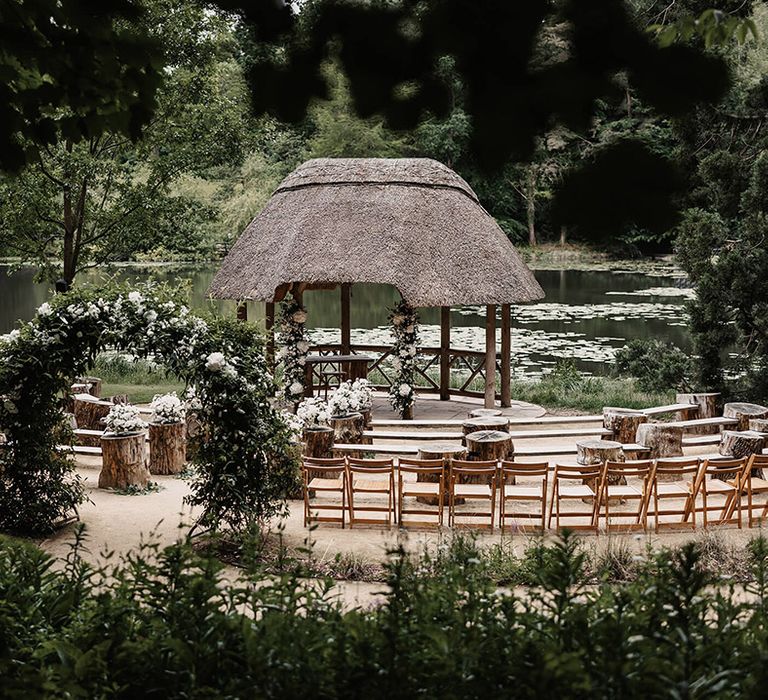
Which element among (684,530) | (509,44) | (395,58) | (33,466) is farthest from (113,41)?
(684,530)

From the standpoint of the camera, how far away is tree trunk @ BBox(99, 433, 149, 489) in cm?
975

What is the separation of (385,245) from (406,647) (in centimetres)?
1066

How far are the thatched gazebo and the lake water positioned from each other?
2.11 meters

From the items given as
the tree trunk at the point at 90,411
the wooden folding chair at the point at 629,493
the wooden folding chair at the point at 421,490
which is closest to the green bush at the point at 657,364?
the wooden folding chair at the point at 629,493

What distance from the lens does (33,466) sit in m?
8.17

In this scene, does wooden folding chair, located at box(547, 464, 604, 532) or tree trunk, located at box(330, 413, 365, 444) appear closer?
wooden folding chair, located at box(547, 464, 604, 532)

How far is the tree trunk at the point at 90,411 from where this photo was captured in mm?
12453

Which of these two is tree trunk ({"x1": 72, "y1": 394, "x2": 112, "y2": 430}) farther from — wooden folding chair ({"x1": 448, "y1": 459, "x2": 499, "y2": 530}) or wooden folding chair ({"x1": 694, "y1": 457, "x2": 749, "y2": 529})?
wooden folding chair ({"x1": 694, "y1": 457, "x2": 749, "y2": 529})

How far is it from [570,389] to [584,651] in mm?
13810


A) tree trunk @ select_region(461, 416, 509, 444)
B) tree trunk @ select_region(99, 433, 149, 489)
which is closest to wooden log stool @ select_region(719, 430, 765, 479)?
tree trunk @ select_region(461, 416, 509, 444)

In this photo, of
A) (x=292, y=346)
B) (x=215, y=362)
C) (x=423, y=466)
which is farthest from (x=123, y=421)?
(x=292, y=346)

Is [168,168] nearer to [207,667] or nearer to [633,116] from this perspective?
[207,667]

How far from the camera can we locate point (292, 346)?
1343cm

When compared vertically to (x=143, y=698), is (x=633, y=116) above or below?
above
